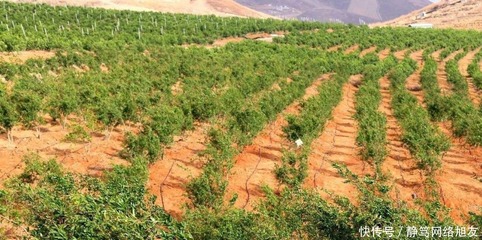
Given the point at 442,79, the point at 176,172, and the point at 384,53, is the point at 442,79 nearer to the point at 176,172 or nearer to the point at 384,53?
the point at 384,53

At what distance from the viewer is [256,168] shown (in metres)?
22.8

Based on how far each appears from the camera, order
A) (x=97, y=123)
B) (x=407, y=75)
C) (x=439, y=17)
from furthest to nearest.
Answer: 1. (x=439, y=17)
2. (x=407, y=75)
3. (x=97, y=123)

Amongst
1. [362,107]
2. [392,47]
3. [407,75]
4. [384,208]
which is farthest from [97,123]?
[392,47]

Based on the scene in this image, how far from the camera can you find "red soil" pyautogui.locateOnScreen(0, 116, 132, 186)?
65.1 feet

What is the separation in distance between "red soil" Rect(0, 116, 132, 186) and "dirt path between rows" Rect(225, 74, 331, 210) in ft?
21.0

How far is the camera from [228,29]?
78375 millimetres

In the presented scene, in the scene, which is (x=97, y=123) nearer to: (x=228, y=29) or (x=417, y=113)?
(x=417, y=113)

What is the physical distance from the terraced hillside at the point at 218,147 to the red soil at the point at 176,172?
0.33ft

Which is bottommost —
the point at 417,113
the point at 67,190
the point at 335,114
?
the point at 335,114

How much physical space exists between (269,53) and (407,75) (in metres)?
19.4

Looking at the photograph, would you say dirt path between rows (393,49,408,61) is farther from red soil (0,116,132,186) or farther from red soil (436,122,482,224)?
red soil (0,116,132,186)

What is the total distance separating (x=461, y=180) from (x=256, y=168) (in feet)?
39.9

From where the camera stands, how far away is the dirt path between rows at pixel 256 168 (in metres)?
19.4

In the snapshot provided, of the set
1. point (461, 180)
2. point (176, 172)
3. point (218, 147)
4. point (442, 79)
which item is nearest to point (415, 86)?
point (442, 79)
